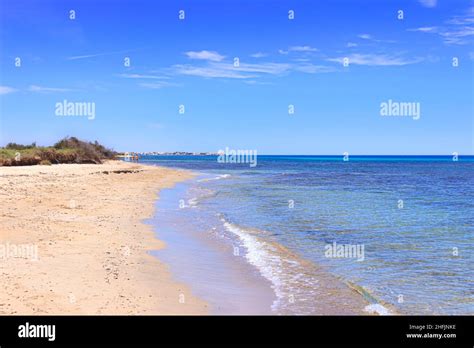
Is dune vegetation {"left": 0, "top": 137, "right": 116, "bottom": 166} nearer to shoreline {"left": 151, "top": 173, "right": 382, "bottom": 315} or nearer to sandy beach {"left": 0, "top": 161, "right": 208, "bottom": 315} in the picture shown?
sandy beach {"left": 0, "top": 161, "right": 208, "bottom": 315}

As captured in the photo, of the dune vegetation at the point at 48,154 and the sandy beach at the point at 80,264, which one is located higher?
the dune vegetation at the point at 48,154

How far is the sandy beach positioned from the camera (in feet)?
26.2

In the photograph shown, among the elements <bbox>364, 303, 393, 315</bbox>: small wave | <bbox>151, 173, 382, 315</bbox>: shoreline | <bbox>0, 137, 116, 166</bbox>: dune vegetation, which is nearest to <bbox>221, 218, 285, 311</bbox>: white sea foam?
<bbox>151, 173, 382, 315</bbox>: shoreline

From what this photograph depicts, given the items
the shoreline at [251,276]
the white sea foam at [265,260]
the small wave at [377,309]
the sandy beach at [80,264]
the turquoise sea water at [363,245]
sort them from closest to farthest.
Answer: the sandy beach at [80,264] → the small wave at [377,309] → the shoreline at [251,276] → the turquoise sea water at [363,245] → the white sea foam at [265,260]

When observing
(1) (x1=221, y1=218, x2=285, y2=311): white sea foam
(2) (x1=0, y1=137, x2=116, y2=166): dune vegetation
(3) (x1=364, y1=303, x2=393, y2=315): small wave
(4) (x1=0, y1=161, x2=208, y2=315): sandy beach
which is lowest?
(3) (x1=364, y1=303, x2=393, y2=315): small wave

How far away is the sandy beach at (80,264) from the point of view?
7977 mm

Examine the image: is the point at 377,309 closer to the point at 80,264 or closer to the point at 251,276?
the point at 251,276

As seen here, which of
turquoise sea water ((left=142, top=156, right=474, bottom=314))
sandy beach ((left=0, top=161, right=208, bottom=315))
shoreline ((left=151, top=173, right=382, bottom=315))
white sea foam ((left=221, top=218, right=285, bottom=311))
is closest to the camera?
sandy beach ((left=0, top=161, right=208, bottom=315))

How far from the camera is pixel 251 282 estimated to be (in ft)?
33.9

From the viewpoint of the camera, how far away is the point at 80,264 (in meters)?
10.6

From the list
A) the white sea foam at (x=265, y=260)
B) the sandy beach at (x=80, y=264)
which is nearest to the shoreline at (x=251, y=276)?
the white sea foam at (x=265, y=260)

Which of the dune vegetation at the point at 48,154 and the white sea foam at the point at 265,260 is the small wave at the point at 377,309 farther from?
the dune vegetation at the point at 48,154
